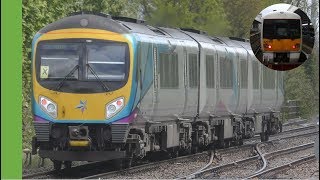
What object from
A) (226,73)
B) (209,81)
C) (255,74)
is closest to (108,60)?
(209,81)

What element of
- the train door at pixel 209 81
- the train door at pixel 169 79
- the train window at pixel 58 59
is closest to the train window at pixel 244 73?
the train door at pixel 209 81

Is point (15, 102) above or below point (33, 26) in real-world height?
below

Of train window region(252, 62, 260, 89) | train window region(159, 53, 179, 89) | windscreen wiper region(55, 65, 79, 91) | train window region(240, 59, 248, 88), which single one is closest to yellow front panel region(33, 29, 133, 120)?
windscreen wiper region(55, 65, 79, 91)

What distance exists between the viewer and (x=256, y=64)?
27.8m

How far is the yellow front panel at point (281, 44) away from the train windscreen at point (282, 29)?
9cm

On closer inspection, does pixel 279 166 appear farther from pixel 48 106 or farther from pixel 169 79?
pixel 48 106

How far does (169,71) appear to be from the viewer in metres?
18.7

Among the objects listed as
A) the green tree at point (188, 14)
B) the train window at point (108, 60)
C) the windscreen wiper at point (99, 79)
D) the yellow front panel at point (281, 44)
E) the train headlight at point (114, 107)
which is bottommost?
the train headlight at point (114, 107)

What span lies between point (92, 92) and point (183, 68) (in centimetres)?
390

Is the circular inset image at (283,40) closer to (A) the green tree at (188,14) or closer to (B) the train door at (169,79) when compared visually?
(B) the train door at (169,79)

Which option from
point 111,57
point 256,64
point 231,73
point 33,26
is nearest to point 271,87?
point 256,64

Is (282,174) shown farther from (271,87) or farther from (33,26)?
(271,87)

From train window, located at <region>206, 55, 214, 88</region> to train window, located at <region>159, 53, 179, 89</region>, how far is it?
2950mm

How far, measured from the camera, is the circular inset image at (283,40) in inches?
713
